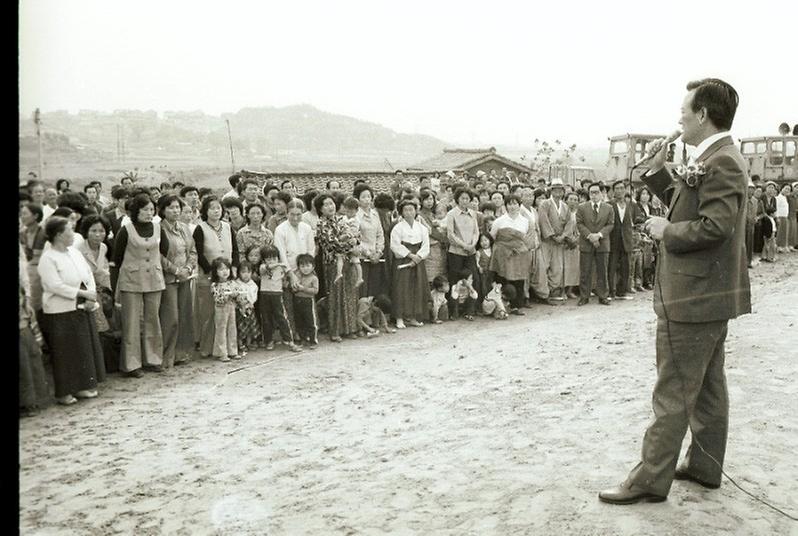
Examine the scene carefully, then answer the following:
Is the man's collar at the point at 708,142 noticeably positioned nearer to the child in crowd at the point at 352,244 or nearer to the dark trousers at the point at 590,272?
the child in crowd at the point at 352,244

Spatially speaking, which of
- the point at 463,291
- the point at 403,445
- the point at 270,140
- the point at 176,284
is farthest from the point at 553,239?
the point at 270,140

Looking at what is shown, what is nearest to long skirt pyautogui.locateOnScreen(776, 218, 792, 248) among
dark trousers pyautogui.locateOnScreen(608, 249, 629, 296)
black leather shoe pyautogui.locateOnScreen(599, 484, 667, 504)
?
dark trousers pyautogui.locateOnScreen(608, 249, 629, 296)

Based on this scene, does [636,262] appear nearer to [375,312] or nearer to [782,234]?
[375,312]

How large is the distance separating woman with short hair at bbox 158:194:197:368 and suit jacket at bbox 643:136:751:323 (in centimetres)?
503

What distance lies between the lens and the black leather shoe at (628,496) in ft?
12.1

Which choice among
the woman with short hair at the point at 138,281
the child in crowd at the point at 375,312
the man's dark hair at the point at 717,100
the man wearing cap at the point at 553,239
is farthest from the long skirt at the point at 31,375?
the man wearing cap at the point at 553,239

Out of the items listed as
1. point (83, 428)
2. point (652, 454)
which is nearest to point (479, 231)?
point (83, 428)

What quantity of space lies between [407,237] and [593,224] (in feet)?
10.5

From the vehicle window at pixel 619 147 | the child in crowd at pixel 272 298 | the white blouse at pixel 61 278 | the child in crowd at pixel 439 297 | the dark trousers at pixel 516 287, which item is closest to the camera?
the white blouse at pixel 61 278

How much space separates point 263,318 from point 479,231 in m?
3.60

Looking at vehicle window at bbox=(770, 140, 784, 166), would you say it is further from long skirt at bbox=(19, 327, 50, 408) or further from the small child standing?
long skirt at bbox=(19, 327, 50, 408)

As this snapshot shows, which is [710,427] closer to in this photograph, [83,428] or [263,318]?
[83,428]

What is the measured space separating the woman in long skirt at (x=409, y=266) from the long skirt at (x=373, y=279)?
0.45 feet

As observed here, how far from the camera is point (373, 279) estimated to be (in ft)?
30.3
